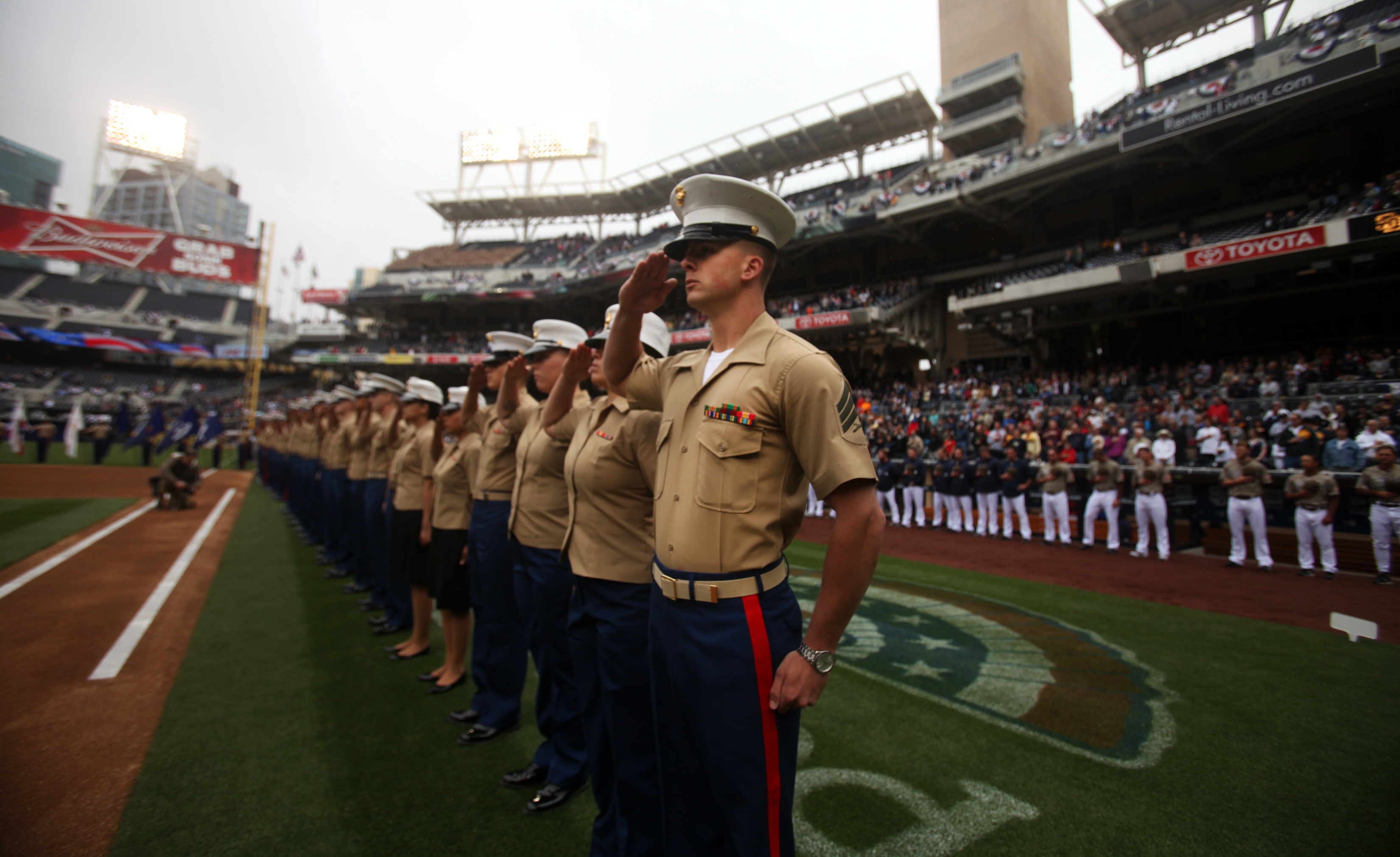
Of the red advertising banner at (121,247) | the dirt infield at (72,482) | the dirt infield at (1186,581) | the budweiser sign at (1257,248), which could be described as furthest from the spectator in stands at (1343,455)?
the red advertising banner at (121,247)

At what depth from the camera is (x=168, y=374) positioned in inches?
1943

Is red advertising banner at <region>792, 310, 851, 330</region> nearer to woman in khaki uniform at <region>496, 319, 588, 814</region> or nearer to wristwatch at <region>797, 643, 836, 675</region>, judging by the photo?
woman in khaki uniform at <region>496, 319, 588, 814</region>

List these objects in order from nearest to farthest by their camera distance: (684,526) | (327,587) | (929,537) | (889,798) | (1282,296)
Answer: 1. (684,526)
2. (889,798)
3. (327,587)
4. (929,537)
5. (1282,296)

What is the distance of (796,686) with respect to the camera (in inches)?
58.2

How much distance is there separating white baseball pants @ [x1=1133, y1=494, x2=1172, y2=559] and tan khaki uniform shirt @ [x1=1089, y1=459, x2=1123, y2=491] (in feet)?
1.34

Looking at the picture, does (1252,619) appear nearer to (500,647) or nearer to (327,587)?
(500,647)

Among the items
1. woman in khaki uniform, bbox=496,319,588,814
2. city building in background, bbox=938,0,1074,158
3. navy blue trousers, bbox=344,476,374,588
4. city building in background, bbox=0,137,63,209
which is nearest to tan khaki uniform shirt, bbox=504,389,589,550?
woman in khaki uniform, bbox=496,319,588,814

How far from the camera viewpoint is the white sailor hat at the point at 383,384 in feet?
21.2

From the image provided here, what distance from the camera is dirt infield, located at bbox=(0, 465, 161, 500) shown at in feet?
46.1

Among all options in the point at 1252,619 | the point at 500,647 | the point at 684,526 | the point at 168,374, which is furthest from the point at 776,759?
the point at 168,374

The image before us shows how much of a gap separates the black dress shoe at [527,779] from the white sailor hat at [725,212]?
2.69 meters

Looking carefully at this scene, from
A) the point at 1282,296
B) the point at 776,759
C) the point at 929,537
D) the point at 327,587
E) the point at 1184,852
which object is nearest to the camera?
the point at 776,759

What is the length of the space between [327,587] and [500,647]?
481 centimetres

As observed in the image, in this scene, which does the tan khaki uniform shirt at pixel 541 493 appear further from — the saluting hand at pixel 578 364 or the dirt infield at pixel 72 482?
the dirt infield at pixel 72 482
